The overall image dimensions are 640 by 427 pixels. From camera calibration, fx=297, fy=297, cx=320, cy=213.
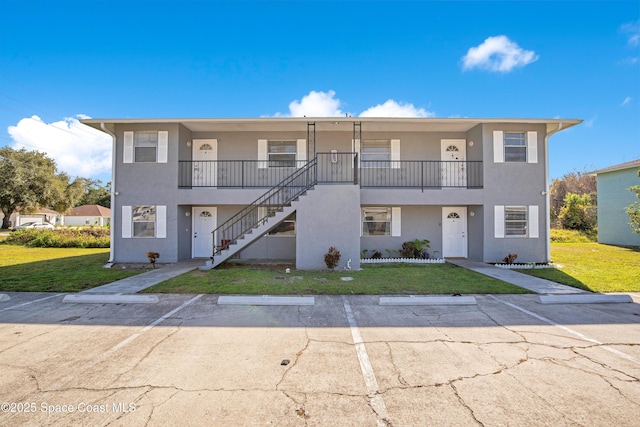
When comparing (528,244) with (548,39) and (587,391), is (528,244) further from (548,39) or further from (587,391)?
(587,391)

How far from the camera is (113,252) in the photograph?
1189 cm

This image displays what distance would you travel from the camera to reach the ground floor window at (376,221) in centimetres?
1303

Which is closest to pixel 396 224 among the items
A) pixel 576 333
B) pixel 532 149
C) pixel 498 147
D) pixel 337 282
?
pixel 498 147

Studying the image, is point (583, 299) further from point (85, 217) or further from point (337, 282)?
point (85, 217)

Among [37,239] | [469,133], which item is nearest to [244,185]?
[469,133]

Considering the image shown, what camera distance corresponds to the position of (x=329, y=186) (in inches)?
404

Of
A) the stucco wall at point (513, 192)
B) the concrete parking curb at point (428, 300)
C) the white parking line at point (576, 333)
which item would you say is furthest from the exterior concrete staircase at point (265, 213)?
the stucco wall at point (513, 192)

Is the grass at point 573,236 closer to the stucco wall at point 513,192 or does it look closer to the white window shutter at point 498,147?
the stucco wall at point 513,192

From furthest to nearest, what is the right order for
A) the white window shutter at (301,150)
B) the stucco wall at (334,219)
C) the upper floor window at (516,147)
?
the white window shutter at (301,150) → the upper floor window at (516,147) → the stucco wall at (334,219)

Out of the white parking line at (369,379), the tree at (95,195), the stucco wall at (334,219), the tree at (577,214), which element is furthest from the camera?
the tree at (95,195)

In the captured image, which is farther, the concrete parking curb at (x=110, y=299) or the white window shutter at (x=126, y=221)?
the white window shutter at (x=126, y=221)

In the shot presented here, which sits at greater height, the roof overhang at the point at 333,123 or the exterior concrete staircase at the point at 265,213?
the roof overhang at the point at 333,123

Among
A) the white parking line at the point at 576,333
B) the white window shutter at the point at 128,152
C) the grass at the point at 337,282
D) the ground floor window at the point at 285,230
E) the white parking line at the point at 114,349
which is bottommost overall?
the white parking line at the point at 114,349

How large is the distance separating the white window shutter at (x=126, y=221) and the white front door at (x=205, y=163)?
2.74 m
